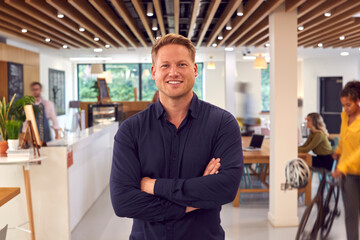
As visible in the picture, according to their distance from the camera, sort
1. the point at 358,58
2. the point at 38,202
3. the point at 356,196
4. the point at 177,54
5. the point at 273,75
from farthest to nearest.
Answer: the point at 358,58 < the point at 273,75 < the point at 38,202 < the point at 356,196 < the point at 177,54

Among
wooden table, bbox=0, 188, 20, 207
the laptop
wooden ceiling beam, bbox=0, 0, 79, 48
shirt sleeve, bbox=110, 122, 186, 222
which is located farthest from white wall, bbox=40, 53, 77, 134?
shirt sleeve, bbox=110, 122, 186, 222

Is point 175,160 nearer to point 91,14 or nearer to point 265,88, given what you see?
point 91,14

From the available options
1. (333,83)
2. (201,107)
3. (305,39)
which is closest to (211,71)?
(333,83)

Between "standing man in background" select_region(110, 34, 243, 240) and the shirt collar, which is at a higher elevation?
the shirt collar

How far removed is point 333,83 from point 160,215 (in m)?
15.1

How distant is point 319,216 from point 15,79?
9.03 meters

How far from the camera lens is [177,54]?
1.88 metres

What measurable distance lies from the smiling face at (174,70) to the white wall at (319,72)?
14339 mm

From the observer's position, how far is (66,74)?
17031 mm

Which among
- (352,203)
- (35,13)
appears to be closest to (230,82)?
(35,13)

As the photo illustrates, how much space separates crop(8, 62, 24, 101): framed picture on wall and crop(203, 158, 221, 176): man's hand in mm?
8702

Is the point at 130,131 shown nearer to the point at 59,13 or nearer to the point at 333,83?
the point at 59,13

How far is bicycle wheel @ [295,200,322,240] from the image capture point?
6.92ft

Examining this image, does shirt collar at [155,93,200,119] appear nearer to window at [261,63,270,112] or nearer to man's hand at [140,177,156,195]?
man's hand at [140,177,156,195]
